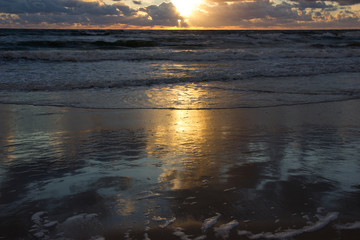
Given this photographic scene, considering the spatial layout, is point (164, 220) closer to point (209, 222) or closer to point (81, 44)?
point (209, 222)

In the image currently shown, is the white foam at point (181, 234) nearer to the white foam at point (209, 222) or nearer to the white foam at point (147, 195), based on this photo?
the white foam at point (209, 222)

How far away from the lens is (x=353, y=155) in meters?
3.68

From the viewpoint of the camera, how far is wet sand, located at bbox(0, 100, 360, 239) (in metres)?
2.27

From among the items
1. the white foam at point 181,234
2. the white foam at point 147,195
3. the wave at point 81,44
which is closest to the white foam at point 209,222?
the white foam at point 181,234

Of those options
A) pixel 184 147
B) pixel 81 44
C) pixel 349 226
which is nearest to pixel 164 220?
pixel 349 226

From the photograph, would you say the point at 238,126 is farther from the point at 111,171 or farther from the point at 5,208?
the point at 5,208

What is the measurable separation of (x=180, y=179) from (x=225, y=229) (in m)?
0.86

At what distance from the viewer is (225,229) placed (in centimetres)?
224

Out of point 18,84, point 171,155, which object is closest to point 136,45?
point 18,84

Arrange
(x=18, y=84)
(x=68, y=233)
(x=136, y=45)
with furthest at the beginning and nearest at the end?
(x=136, y=45)
(x=18, y=84)
(x=68, y=233)

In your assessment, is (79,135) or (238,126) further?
(238,126)

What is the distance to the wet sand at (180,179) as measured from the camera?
7.44 ft

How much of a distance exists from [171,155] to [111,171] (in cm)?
72

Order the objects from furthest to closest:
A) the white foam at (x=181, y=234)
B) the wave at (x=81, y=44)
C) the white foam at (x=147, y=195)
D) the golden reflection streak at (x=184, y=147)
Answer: the wave at (x=81, y=44), the golden reflection streak at (x=184, y=147), the white foam at (x=147, y=195), the white foam at (x=181, y=234)
